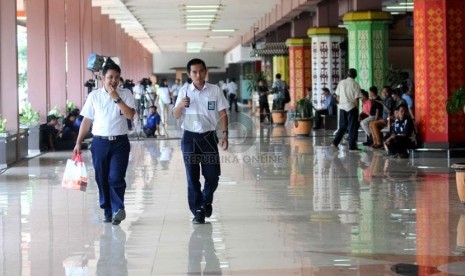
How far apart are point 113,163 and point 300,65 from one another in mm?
22109

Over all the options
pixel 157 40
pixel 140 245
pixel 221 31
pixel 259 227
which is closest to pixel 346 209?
pixel 259 227

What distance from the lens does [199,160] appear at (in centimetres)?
842

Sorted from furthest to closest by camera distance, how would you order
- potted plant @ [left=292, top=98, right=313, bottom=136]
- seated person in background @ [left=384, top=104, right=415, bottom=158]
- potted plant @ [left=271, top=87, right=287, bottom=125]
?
potted plant @ [left=271, top=87, right=287, bottom=125]
potted plant @ [left=292, top=98, right=313, bottom=136]
seated person in background @ [left=384, top=104, right=415, bottom=158]

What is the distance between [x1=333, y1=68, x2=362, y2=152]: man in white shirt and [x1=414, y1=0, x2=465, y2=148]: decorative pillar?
5.83ft

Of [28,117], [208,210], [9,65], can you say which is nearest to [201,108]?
[208,210]

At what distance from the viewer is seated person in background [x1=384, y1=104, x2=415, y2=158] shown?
15.3 metres

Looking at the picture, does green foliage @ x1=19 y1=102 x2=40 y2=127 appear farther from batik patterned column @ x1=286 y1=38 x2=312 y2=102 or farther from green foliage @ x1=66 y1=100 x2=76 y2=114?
batik patterned column @ x1=286 y1=38 x2=312 y2=102

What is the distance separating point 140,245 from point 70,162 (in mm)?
1854

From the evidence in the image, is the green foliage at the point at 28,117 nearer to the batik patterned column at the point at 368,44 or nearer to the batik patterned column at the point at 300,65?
the batik patterned column at the point at 368,44

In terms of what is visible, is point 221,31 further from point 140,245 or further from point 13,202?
point 140,245

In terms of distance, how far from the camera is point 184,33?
140 ft

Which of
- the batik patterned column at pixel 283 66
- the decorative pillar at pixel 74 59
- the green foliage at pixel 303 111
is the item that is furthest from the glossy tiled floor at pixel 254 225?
the batik patterned column at pixel 283 66

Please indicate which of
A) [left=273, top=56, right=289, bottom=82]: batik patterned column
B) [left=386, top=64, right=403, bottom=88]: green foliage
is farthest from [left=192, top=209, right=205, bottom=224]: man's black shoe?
[left=273, top=56, right=289, bottom=82]: batik patterned column

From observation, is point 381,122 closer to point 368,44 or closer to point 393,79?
point 368,44
